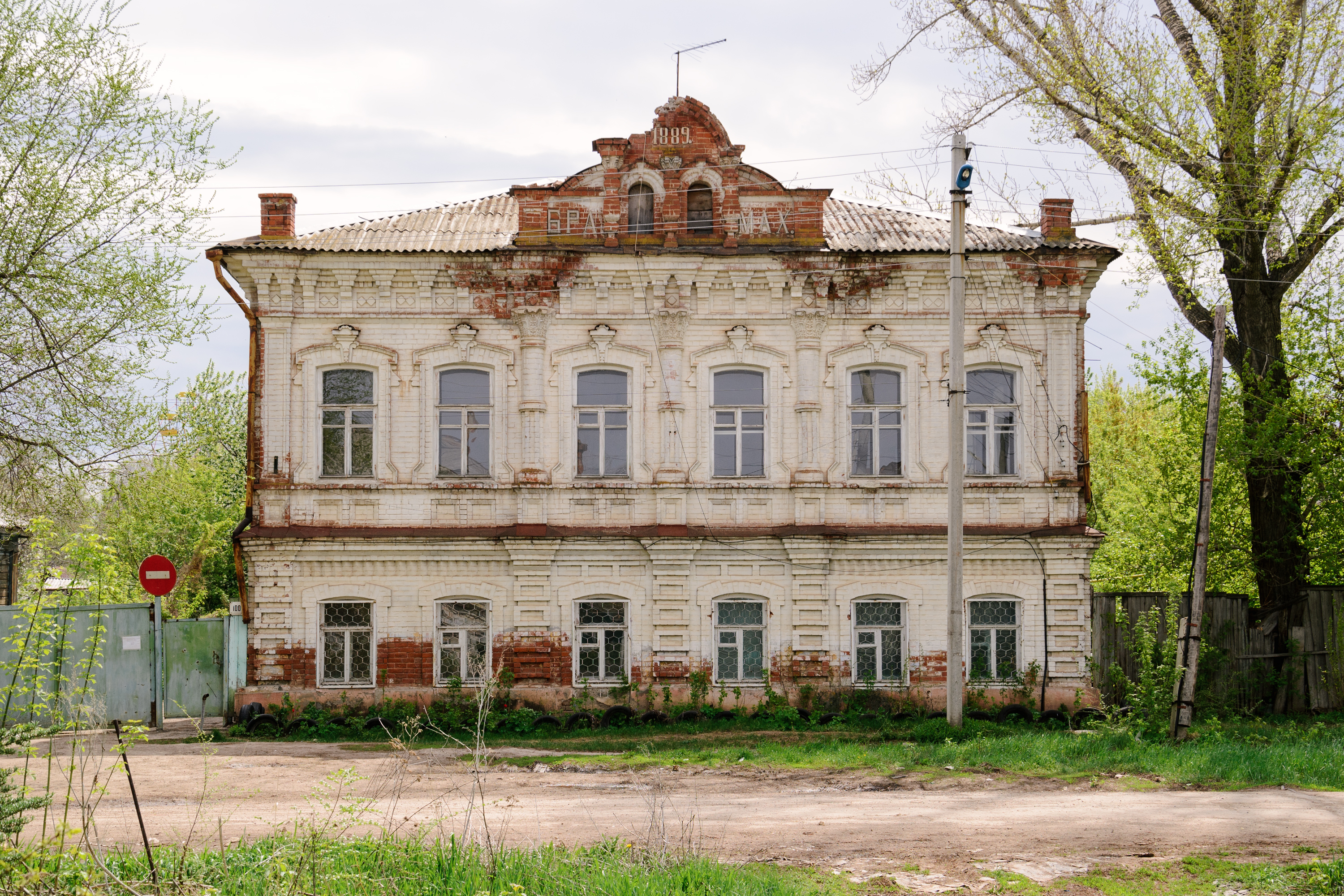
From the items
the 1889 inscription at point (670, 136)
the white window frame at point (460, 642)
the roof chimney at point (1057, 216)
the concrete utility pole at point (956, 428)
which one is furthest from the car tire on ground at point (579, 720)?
the roof chimney at point (1057, 216)

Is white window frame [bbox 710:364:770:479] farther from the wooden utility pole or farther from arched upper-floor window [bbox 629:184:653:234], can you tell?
the wooden utility pole

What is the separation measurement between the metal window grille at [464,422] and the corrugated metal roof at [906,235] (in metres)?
5.55

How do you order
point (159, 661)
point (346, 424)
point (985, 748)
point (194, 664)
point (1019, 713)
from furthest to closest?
point (194, 664), point (346, 424), point (159, 661), point (1019, 713), point (985, 748)

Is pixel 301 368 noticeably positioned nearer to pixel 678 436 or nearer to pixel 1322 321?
pixel 678 436

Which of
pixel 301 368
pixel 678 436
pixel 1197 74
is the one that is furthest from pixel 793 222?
pixel 301 368

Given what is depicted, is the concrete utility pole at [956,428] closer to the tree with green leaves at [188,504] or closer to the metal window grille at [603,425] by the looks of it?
the metal window grille at [603,425]

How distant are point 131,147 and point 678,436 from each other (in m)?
8.41

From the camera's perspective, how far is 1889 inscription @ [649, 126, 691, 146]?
15.9 m

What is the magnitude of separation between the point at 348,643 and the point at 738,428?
637 centimetres

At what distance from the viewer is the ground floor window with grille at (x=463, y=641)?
1559 centimetres

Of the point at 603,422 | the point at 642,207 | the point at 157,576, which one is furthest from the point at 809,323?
the point at 157,576

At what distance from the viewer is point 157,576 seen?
14641 mm

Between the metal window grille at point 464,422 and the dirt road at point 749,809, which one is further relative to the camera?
the metal window grille at point 464,422

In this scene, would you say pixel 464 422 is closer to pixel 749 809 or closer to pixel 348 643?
pixel 348 643
